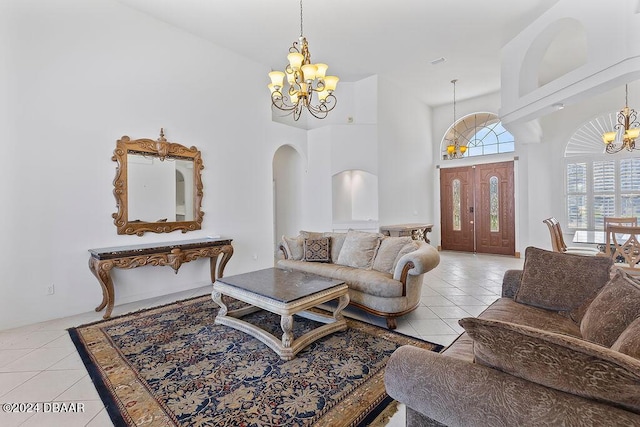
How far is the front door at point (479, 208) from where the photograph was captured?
7.04 meters

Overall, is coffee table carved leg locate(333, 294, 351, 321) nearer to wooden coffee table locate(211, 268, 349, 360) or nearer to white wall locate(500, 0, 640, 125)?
wooden coffee table locate(211, 268, 349, 360)

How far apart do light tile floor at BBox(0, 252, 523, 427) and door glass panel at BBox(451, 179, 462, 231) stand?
2.92 meters

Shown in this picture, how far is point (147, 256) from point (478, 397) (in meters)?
3.76

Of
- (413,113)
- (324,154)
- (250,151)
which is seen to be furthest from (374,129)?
(250,151)

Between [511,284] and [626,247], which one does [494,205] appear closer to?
[626,247]

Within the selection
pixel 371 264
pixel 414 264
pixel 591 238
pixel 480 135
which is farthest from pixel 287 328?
pixel 480 135

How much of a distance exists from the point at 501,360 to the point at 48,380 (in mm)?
2967

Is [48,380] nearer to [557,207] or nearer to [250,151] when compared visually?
[250,151]

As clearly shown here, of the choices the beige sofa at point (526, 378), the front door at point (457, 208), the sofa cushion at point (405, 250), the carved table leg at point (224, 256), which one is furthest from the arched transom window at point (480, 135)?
the beige sofa at point (526, 378)

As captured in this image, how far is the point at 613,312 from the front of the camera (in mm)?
1482

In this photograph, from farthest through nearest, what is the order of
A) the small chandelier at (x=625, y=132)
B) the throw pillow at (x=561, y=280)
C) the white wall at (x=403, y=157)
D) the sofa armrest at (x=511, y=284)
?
the white wall at (x=403, y=157) → the small chandelier at (x=625, y=132) → the sofa armrest at (x=511, y=284) → the throw pillow at (x=561, y=280)

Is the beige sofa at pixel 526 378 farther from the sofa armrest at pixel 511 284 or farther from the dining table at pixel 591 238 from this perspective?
the dining table at pixel 591 238

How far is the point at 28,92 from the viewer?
10.6 feet

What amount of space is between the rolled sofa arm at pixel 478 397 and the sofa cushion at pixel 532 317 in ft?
3.92
